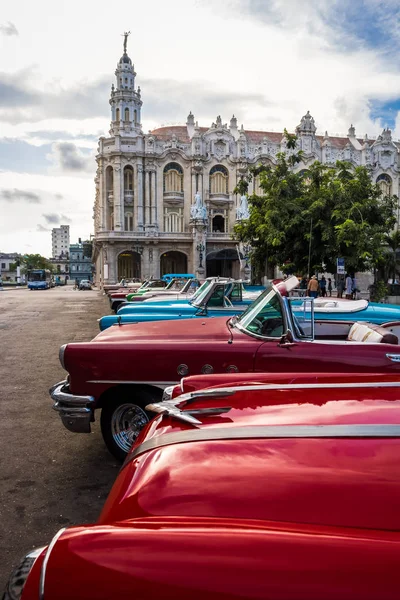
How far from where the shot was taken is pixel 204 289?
29.2 ft

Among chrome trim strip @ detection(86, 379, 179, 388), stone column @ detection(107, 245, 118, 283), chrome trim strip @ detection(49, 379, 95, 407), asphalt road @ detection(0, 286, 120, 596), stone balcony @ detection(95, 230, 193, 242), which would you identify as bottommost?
asphalt road @ detection(0, 286, 120, 596)

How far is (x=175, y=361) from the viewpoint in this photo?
185 inches

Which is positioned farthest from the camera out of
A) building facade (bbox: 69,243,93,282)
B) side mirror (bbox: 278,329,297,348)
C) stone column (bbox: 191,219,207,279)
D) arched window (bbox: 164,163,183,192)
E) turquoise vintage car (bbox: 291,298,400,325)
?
building facade (bbox: 69,243,93,282)

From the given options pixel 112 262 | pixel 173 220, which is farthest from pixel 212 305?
pixel 173 220

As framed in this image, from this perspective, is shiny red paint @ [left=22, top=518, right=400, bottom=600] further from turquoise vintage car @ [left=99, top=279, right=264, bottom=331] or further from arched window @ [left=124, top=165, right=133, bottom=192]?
arched window @ [left=124, top=165, right=133, bottom=192]

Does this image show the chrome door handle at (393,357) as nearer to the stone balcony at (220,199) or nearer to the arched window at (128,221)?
the arched window at (128,221)

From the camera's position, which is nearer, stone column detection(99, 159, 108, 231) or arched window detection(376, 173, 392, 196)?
stone column detection(99, 159, 108, 231)

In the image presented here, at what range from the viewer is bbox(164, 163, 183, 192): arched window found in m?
53.7

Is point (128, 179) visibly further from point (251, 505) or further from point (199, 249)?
point (251, 505)

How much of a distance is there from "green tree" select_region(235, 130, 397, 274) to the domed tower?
33.8 m

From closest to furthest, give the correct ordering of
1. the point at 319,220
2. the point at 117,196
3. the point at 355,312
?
the point at 355,312
the point at 319,220
the point at 117,196

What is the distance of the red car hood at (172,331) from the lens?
509 centimetres

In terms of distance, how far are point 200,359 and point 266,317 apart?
767 millimetres

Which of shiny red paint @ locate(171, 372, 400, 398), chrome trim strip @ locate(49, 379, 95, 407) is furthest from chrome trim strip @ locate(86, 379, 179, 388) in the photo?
shiny red paint @ locate(171, 372, 400, 398)
